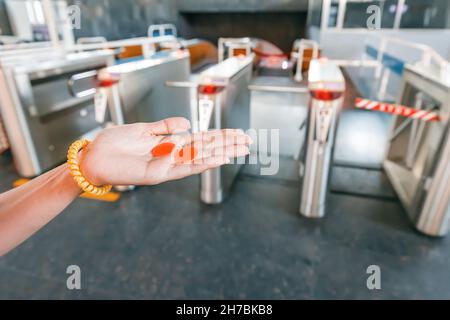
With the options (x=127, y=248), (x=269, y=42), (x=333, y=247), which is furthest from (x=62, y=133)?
(x=269, y=42)

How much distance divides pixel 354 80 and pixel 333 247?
445 centimetres

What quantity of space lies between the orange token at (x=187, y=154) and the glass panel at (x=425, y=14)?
556cm

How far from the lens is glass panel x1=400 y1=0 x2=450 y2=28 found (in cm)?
469

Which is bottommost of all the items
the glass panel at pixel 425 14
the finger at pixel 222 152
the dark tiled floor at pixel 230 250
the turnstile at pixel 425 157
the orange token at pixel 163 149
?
the dark tiled floor at pixel 230 250

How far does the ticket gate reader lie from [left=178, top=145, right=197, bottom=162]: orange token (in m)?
0.83

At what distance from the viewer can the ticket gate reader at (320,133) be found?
1.37 meters

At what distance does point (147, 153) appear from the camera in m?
0.70

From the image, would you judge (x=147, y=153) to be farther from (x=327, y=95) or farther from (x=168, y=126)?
(x=327, y=95)

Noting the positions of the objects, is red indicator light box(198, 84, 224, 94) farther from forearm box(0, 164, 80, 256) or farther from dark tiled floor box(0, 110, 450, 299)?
forearm box(0, 164, 80, 256)

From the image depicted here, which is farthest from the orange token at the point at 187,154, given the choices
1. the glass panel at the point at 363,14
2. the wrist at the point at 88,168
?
the glass panel at the point at 363,14

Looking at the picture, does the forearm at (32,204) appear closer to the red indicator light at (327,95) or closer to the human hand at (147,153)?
the human hand at (147,153)

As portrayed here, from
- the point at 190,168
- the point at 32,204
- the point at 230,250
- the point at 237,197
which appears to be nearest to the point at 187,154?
the point at 190,168

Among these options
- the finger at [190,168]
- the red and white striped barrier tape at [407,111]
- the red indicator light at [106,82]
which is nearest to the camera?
the finger at [190,168]
